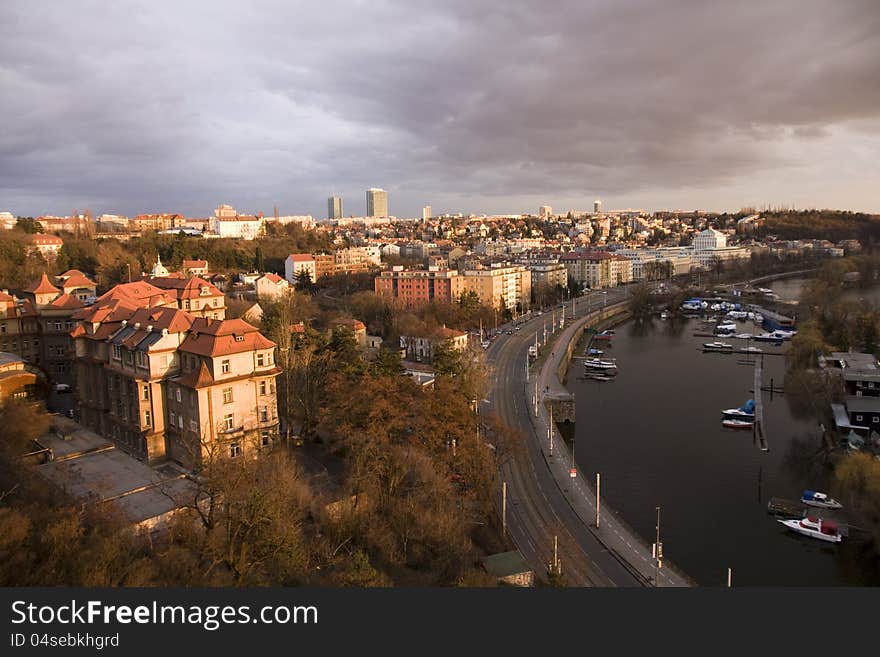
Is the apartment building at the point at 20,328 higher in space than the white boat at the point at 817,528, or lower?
higher

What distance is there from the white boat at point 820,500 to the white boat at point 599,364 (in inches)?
308

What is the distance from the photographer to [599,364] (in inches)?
620

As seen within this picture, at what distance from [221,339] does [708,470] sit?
22.0 ft

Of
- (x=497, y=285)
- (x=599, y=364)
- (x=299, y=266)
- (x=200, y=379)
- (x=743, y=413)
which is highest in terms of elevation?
(x=299, y=266)

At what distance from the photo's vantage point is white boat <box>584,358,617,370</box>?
15617mm

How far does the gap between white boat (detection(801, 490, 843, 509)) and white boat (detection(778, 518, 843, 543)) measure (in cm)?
52

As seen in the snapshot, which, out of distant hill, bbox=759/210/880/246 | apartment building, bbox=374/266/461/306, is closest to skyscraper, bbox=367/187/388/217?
distant hill, bbox=759/210/880/246

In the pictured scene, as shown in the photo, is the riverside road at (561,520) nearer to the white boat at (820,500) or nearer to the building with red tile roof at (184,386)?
the white boat at (820,500)

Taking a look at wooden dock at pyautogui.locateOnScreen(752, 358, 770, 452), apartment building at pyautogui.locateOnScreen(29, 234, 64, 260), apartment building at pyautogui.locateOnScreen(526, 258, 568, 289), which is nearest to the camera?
wooden dock at pyautogui.locateOnScreen(752, 358, 770, 452)

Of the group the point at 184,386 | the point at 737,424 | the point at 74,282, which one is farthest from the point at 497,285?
the point at 184,386

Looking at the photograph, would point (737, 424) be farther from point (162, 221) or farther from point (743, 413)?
point (162, 221)

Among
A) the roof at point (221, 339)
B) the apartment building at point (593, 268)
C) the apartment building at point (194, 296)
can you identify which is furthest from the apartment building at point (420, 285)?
the roof at point (221, 339)

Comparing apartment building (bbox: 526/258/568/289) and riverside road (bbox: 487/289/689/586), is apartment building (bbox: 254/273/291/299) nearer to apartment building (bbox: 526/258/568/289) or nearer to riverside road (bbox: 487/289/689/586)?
riverside road (bbox: 487/289/689/586)

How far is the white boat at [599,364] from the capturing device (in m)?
15.6
